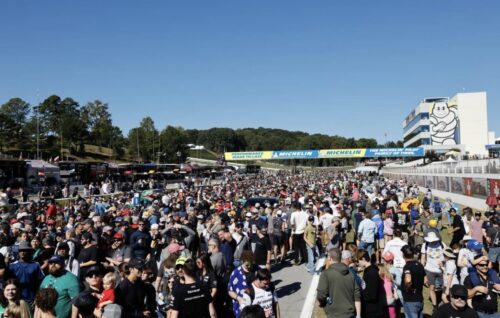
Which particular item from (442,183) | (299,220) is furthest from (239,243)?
(442,183)

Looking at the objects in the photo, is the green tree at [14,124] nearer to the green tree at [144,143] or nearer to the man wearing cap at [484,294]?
the green tree at [144,143]

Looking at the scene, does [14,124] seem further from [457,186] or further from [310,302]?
[310,302]

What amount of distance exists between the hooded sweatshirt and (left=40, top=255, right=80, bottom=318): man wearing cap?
3067 mm

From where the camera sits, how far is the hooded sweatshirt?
525cm

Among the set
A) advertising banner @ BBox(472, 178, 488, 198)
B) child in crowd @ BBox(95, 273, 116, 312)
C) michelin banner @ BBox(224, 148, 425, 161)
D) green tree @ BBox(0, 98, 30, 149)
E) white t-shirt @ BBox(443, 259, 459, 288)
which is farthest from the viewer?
green tree @ BBox(0, 98, 30, 149)

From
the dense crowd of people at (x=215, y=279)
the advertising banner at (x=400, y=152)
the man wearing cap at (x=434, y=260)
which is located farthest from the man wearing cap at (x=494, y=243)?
the advertising banner at (x=400, y=152)

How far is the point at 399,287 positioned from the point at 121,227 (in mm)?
6362

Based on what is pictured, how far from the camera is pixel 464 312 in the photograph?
14.3 ft

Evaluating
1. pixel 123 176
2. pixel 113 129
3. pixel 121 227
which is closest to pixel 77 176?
pixel 123 176

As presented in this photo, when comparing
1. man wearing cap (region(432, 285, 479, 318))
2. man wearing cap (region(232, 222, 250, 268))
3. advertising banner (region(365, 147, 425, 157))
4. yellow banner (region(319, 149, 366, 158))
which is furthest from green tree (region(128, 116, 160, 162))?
man wearing cap (region(432, 285, 479, 318))

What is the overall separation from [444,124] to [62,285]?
102 metres

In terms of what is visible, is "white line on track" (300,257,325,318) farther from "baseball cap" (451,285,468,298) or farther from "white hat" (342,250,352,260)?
"baseball cap" (451,285,468,298)

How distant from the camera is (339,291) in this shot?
5293 mm

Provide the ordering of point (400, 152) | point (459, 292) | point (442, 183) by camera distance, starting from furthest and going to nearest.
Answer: point (400, 152) → point (442, 183) → point (459, 292)
